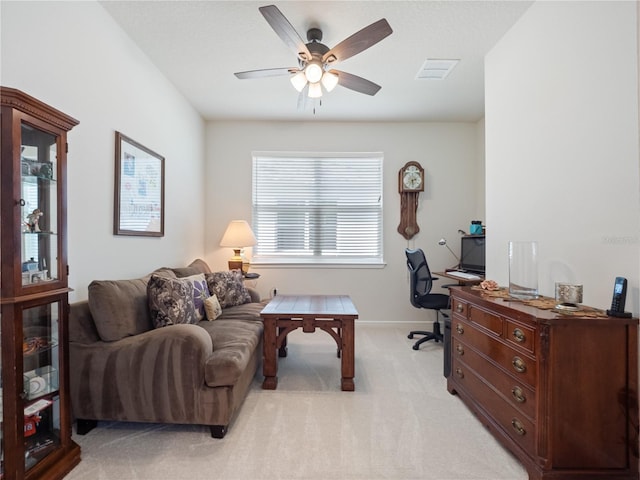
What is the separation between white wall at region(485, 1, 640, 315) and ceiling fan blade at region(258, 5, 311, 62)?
155 centimetres

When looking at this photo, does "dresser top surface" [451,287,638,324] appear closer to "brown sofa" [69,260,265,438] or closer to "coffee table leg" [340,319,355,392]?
"coffee table leg" [340,319,355,392]

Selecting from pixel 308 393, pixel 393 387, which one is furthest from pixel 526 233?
pixel 308 393

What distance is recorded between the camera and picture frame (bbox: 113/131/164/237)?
243 cm

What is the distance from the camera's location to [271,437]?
6.07 feet

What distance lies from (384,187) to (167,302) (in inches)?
122

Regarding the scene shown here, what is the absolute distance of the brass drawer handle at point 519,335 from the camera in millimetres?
1583

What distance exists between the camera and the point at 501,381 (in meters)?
1.78

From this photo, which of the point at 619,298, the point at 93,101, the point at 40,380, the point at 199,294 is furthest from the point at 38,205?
the point at 619,298

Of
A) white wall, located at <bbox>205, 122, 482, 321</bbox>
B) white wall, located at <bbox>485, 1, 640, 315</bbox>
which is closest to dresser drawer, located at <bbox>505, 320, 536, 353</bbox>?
white wall, located at <bbox>485, 1, 640, 315</bbox>

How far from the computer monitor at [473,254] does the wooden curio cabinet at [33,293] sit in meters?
3.61

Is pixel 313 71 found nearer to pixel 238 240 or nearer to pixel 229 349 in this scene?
pixel 229 349

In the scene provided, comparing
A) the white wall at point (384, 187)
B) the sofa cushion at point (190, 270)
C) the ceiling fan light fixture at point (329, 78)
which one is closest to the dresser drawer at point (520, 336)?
the ceiling fan light fixture at point (329, 78)

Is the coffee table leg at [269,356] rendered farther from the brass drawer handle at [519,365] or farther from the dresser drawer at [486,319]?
the brass drawer handle at [519,365]

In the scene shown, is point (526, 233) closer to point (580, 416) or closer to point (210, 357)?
point (580, 416)
